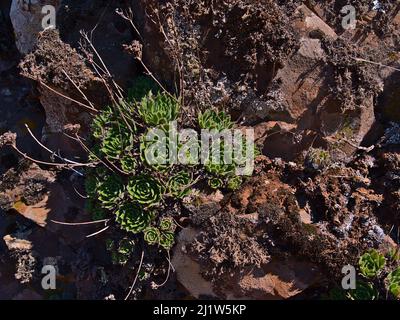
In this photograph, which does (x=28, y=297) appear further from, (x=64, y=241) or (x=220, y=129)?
(x=220, y=129)

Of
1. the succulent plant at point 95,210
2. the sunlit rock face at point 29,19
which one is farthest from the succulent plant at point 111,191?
the sunlit rock face at point 29,19

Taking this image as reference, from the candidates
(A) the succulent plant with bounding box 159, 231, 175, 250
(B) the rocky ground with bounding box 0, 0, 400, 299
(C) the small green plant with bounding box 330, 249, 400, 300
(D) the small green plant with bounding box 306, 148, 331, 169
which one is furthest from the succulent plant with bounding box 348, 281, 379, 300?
(A) the succulent plant with bounding box 159, 231, 175, 250

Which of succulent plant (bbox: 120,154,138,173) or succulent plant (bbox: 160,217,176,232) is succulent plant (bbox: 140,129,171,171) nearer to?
succulent plant (bbox: 120,154,138,173)

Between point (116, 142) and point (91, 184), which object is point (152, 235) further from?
point (116, 142)

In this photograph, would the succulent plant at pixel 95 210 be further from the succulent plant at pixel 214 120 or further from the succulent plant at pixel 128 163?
the succulent plant at pixel 214 120

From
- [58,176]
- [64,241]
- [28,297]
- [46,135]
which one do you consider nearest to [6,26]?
[46,135]
